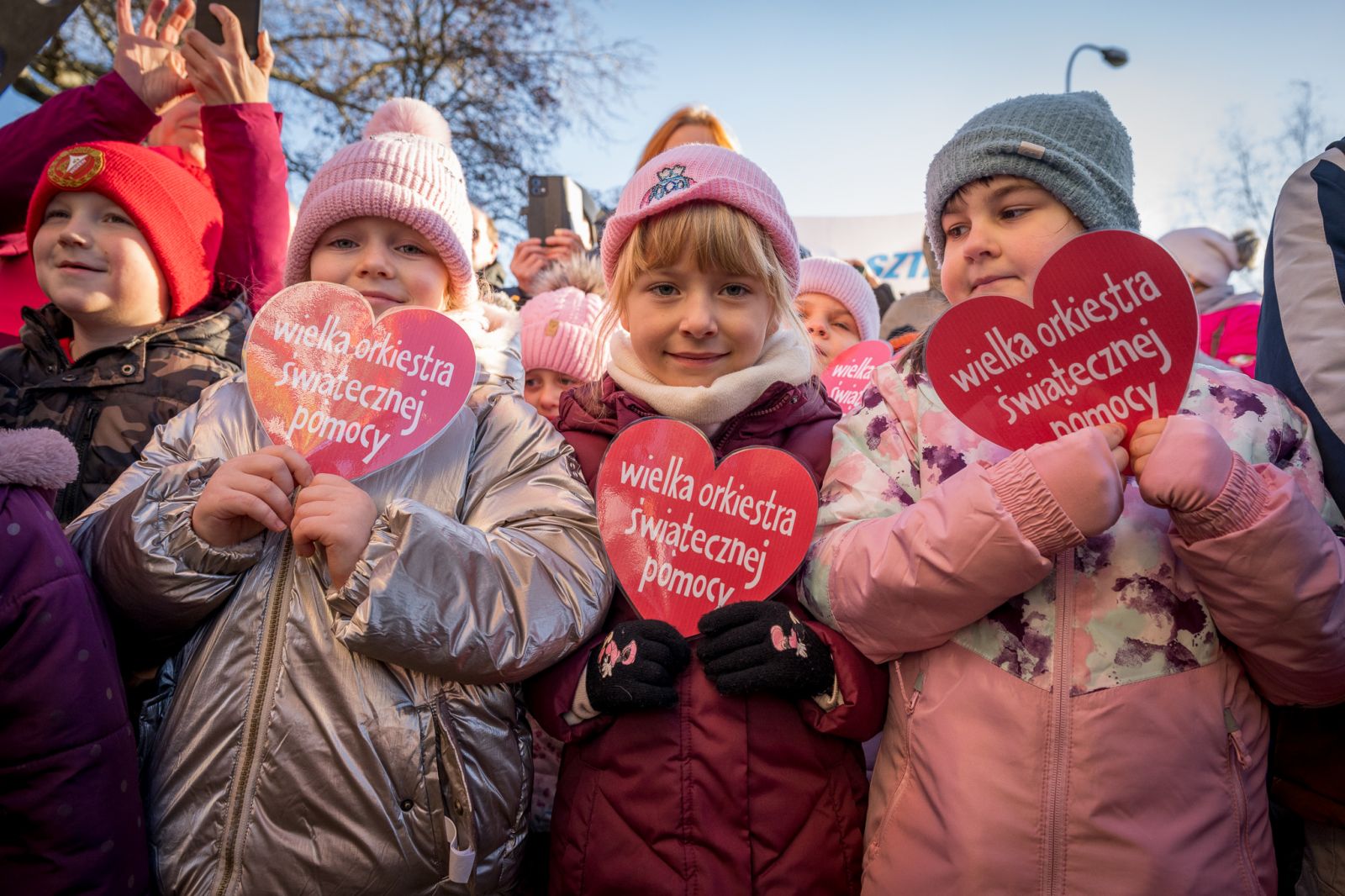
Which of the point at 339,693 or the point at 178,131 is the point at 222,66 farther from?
the point at 339,693

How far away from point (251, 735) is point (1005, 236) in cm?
172

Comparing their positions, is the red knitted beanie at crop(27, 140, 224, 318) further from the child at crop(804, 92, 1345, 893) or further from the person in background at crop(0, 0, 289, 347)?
the child at crop(804, 92, 1345, 893)

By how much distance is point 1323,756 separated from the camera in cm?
162

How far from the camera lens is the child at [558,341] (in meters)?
3.30

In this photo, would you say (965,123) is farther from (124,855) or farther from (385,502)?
(124,855)

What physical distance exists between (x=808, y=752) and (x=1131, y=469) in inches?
29.9

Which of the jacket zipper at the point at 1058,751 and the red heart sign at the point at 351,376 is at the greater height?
the red heart sign at the point at 351,376

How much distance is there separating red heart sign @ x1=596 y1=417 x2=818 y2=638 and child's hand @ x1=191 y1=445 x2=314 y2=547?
1.95ft

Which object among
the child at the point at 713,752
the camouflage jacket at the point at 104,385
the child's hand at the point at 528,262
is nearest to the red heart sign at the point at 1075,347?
the child at the point at 713,752

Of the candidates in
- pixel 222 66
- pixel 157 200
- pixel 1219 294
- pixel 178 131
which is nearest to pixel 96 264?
pixel 157 200

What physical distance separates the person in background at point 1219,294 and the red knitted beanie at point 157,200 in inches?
168

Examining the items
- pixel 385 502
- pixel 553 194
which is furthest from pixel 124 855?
pixel 553 194

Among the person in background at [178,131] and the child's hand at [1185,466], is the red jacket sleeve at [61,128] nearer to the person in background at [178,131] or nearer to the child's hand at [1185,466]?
the person in background at [178,131]

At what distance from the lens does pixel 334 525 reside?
1.52 m
